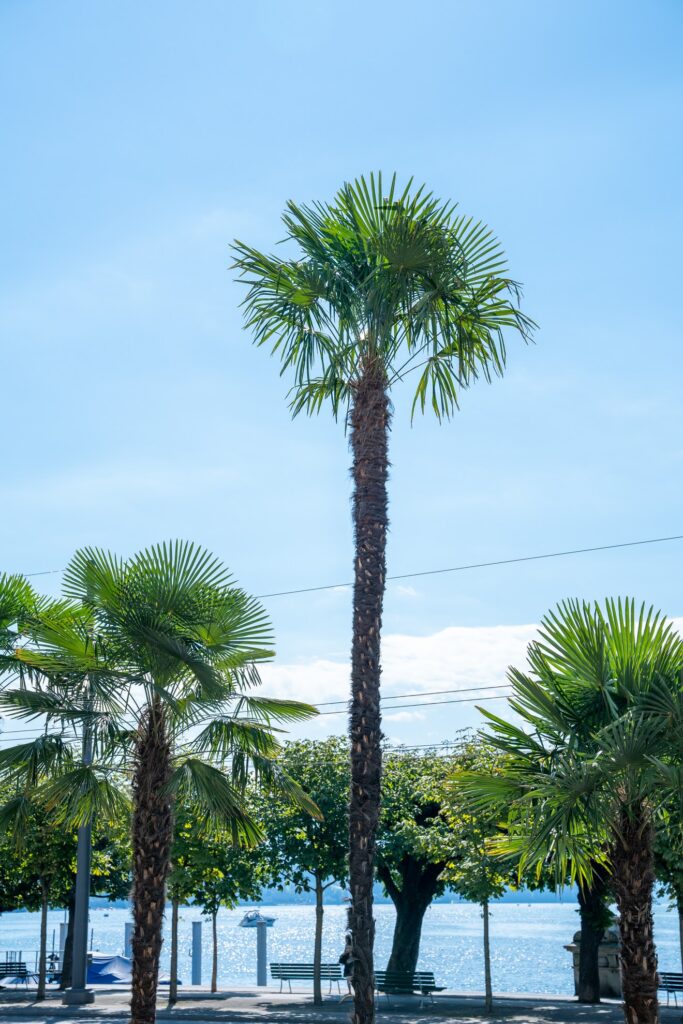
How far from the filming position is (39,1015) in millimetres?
25516

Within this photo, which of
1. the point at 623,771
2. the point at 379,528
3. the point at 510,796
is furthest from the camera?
the point at 379,528

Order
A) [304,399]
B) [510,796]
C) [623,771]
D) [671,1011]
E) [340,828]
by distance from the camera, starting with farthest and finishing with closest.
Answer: [340,828] < [671,1011] < [304,399] < [510,796] < [623,771]

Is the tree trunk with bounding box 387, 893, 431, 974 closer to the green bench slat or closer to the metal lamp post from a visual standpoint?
the green bench slat

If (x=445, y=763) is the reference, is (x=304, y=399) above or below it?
above

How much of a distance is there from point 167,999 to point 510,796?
21.9 meters

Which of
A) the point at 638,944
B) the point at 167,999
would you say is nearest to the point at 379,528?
the point at 638,944

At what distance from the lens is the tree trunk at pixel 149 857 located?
1409 centimetres

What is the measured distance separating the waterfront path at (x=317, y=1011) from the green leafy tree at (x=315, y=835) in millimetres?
2154

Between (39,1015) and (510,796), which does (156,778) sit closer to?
(510,796)

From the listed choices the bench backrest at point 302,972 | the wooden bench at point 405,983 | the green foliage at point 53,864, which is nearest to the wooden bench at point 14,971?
the green foliage at point 53,864

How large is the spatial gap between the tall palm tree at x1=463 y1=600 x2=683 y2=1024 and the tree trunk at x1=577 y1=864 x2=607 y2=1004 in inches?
544

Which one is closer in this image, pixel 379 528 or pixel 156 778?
pixel 379 528

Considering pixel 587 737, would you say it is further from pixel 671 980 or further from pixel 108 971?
pixel 108 971

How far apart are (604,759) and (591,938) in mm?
17597
